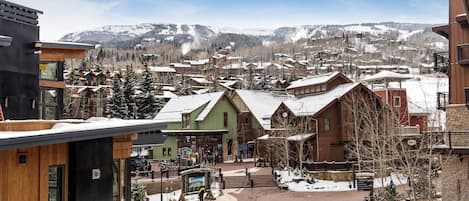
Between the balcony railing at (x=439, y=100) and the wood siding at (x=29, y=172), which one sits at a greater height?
the balcony railing at (x=439, y=100)

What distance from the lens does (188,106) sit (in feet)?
139

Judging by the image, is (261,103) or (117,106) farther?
(261,103)

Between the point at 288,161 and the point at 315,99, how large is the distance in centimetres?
589

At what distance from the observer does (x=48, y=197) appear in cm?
639

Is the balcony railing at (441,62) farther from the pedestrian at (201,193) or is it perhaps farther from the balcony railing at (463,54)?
the pedestrian at (201,193)

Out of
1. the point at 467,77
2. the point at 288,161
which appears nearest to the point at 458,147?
the point at 467,77

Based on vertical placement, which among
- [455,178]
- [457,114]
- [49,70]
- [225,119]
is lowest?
[455,178]

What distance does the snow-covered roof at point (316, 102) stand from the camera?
31.4 meters

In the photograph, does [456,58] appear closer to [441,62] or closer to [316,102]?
[441,62]

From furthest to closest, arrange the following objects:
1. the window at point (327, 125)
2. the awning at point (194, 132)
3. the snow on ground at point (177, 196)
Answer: the awning at point (194, 132), the window at point (327, 125), the snow on ground at point (177, 196)

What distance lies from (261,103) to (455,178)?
2832 cm

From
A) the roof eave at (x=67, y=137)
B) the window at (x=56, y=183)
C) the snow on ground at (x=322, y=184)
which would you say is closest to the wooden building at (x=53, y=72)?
the window at (x=56, y=183)

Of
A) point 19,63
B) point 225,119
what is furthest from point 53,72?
point 225,119

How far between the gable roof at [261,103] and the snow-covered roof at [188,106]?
4.09m
